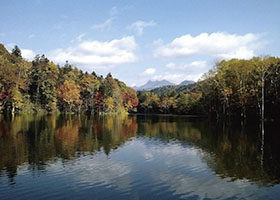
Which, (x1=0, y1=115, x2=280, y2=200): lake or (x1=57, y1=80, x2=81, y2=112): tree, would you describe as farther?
(x1=57, y1=80, x2=81, y2=112): tree

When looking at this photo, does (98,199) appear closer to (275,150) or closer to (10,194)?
(10,194)

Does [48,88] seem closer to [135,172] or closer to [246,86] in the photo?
[246,86]

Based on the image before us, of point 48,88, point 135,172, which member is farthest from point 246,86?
point 48,88

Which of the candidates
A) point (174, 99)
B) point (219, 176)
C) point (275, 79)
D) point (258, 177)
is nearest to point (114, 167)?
point (219, 176)

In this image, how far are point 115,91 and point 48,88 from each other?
26.3 m

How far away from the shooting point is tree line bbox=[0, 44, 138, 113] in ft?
212

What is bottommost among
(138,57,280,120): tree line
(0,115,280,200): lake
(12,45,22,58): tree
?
(0,115,280,200): lake

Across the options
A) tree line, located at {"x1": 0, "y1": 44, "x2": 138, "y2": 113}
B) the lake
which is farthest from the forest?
the lake

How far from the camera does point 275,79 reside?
46.8 m

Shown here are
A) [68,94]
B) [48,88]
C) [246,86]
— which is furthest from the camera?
[68,94]

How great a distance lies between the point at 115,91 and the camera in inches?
3799

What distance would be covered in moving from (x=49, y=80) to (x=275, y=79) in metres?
65.5

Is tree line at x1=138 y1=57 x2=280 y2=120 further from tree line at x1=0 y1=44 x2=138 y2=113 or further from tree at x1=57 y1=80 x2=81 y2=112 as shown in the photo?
tree at x1=57 y1=80 x2=81 y2=112

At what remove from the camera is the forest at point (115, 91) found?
4909 cm
